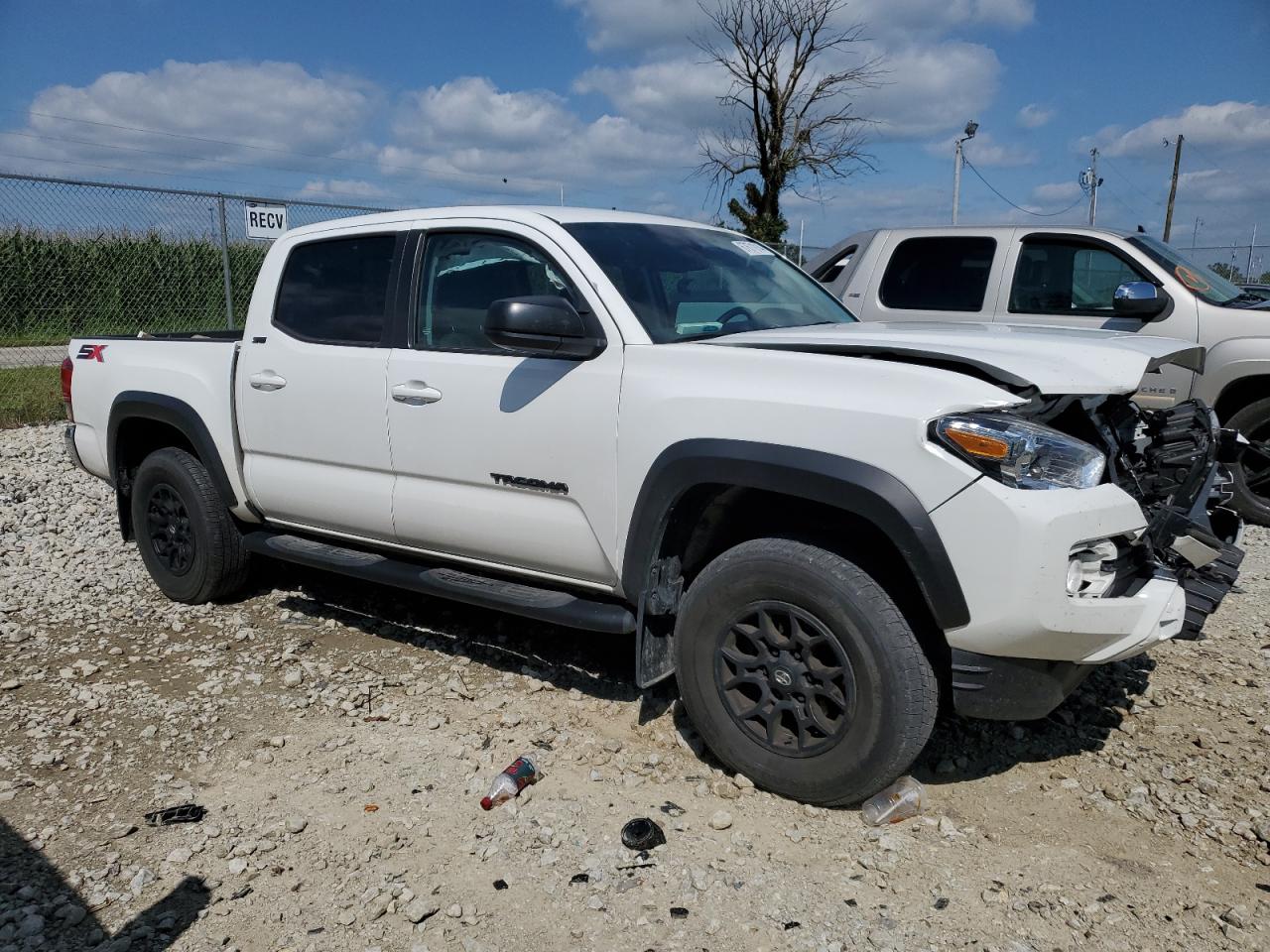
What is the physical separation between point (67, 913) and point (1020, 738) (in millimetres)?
3164

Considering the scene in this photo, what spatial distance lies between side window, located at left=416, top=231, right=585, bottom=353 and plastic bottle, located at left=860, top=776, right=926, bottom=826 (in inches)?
83.3

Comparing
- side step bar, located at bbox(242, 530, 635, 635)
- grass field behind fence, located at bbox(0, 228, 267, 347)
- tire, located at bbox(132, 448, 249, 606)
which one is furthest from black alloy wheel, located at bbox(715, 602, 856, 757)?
grass field behind fence, located at bbox(0, 228, 267, 347)

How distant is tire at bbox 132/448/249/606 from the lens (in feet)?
16.6

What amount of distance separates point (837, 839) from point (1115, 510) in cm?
129

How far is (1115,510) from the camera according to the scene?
282 centimetres

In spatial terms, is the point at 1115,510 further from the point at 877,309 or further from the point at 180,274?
the point at 180,274

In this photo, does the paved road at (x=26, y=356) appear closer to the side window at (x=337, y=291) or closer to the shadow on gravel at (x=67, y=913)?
→ the side window at (x=337, y=291)

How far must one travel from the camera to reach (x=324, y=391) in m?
4.34

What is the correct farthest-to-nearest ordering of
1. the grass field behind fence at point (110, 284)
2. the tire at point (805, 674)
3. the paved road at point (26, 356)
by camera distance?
the grass field behind fence at point (110, 284) → the paved road at point (26, 356) → the tire at point (805, 674)

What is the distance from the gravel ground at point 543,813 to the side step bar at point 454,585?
0.49 m

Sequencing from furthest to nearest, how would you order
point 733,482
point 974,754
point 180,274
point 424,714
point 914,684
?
point 180,274 → point 424,714 → point 974,754 → point 733,482 → point 914,684

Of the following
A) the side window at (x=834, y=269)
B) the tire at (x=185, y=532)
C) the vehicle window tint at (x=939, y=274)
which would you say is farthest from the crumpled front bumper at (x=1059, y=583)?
the side window at (x=834, y=269)

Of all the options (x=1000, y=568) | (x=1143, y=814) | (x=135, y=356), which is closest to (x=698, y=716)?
(x=1000, y=568)

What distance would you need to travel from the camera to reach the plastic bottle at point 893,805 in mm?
3229
